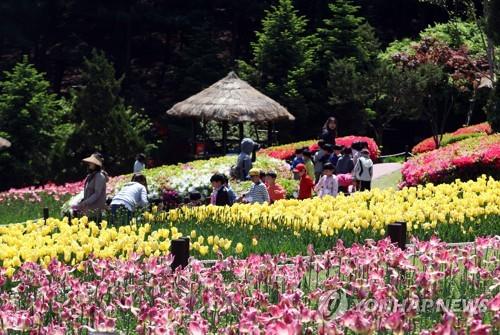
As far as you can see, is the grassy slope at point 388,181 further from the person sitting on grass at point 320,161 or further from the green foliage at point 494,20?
the green foliage at point 494,20

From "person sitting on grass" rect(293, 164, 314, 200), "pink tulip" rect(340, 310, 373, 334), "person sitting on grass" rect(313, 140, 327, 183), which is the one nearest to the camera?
"pink tulip" rect(340, 310, 373, 334)

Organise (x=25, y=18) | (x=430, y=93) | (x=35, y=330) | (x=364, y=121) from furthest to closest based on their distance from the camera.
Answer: (x=25, y=18)
(x=364, y=121)
(x=430, y=93)
(x=35, y=330)

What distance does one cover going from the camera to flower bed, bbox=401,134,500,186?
17.9 meters

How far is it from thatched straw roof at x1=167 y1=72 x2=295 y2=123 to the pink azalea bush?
60.8 feet

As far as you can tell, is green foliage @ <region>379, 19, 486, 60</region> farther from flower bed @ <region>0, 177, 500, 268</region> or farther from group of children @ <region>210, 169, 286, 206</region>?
flower bed @ <region>0, 177, 500, 268</region>

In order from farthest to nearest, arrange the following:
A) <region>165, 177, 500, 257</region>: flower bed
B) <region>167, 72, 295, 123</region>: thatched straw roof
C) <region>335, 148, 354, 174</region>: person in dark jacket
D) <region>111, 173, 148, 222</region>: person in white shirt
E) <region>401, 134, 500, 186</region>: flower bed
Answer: <region>167, 72, 295, 123</region>: thatched straw roof → <region>335, 148, 354, 174</region>: person in dark jacket → <region>401, 134, 500, 186</region>: flower bed → <region>111, 173, 148, 222</region>: person in white shirt → <region>165, 177, 500, 257</region>: flower bed

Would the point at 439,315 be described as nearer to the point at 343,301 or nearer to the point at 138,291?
the point at 343,301

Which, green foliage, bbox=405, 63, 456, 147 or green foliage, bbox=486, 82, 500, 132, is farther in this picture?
green foliage, bbox=405, 63, 456, 147

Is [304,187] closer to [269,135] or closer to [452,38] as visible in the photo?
[269,135]

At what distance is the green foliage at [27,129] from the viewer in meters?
31.2

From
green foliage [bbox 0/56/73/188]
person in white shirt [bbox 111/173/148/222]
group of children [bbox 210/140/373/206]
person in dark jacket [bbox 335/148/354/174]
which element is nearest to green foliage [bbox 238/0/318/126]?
green foliage [bbox 0/56/73/188]

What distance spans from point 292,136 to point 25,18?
526 inches

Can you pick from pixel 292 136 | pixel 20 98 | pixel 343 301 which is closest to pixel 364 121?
Answer: pixel 292 136

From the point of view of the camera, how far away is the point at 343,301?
8.37 metres
